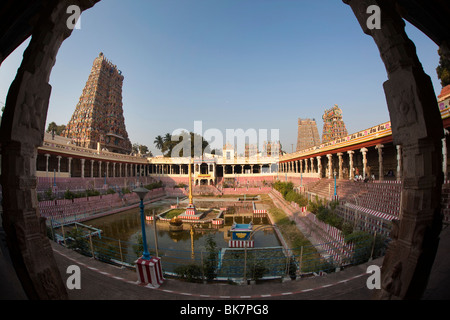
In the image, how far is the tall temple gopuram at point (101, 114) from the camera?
1495 inches

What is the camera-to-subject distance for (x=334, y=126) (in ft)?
141

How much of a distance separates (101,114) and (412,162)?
48.1m

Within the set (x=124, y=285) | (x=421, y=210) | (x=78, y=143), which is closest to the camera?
(x=421, y=210)

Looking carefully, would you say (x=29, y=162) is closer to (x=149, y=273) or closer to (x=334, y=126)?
(x=149, y=273)

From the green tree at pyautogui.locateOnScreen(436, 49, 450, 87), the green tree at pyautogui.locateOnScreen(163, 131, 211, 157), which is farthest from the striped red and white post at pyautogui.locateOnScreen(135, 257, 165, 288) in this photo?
the green tree at pyautogui.locateOnScreen(163, 131, 211, 157)

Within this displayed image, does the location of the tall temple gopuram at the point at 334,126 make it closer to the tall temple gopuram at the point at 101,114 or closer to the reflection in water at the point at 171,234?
the reflection in water at the point at 171,234

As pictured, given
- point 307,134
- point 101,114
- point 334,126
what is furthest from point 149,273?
point 307,134

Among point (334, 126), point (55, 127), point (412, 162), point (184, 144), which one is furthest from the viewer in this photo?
point (55, 127)

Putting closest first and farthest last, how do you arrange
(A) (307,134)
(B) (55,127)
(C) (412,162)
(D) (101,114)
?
(C) (412,162) < (D) (101,114) < (B) (55,127) < (A) (307,134)
